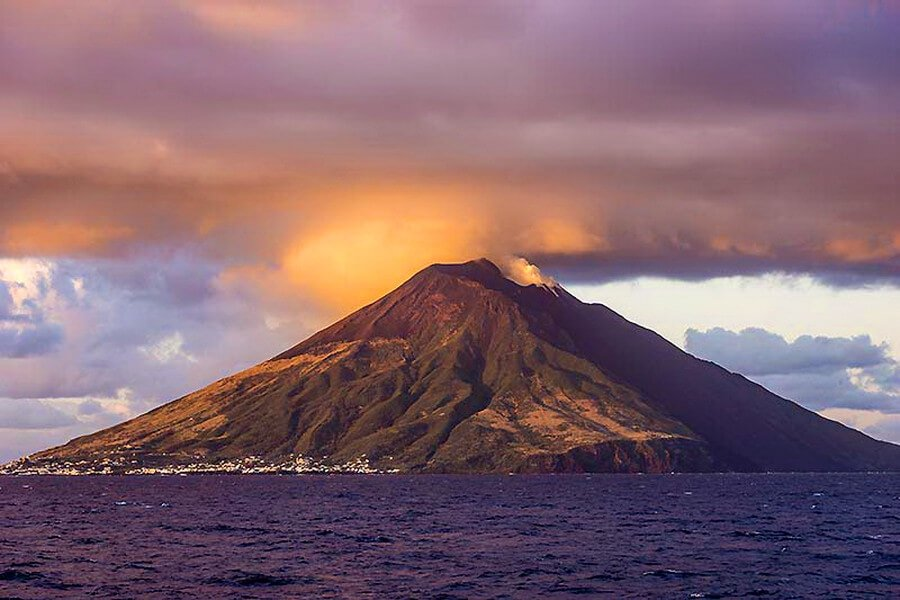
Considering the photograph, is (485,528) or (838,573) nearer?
(838,573)

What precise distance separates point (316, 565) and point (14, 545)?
182 feet

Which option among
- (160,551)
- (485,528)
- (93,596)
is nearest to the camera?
(93,596)

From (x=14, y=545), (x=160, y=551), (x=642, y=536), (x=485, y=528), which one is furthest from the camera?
(x=485, y=528)

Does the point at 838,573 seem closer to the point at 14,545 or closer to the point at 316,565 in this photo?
the point at 316,565

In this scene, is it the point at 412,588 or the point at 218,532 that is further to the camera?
the point at 218,532

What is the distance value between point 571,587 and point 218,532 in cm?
8852

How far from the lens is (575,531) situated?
7520 inches

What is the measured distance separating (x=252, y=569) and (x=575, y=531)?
75.8 m

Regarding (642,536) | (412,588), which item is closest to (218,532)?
(642,536)

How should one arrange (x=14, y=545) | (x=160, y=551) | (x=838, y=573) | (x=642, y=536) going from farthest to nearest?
1. (x=642, y=536)
2. (x=14, y=545)
3. (x=160, y=551)
4. (x=838, y=573)

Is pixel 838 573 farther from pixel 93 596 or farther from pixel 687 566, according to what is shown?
pixel 93 596

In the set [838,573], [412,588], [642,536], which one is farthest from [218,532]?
A: [838,573]

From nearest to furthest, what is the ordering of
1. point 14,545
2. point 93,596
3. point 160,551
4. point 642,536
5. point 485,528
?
point 93,596, point 160,551, point 14,545, point 642,536, point 485,528

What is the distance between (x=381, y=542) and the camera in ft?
548
